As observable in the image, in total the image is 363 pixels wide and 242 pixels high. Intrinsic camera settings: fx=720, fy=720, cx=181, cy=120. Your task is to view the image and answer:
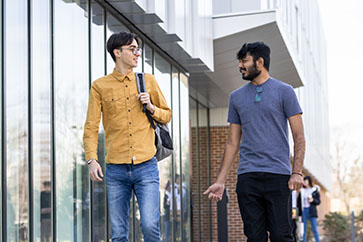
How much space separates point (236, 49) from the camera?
14062 mm

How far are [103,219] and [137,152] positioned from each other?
3.42 metres

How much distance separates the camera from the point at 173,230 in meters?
12.7

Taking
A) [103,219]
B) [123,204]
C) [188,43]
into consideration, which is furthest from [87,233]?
[188,43]

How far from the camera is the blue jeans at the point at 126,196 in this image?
5.48 m

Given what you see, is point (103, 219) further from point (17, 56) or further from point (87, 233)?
point (17, 56)

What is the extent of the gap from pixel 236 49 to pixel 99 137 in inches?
234

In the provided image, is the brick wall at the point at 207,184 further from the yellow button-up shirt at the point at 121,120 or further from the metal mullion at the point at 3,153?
the yellow button-up shirt at the point at 121,120

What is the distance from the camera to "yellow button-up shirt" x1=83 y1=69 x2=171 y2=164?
5.54 meters

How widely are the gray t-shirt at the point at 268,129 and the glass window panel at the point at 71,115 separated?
2.66 metres

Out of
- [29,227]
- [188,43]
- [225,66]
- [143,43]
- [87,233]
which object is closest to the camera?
[29,227]

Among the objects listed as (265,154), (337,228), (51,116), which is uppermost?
(51,116)

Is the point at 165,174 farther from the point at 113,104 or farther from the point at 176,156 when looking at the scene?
the point at 113,104

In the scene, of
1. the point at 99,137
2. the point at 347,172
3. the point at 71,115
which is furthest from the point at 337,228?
the point at 347,172

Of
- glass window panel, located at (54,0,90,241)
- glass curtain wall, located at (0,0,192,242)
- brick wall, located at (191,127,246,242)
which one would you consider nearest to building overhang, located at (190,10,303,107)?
brick wall, located at (191,127,246,242)
